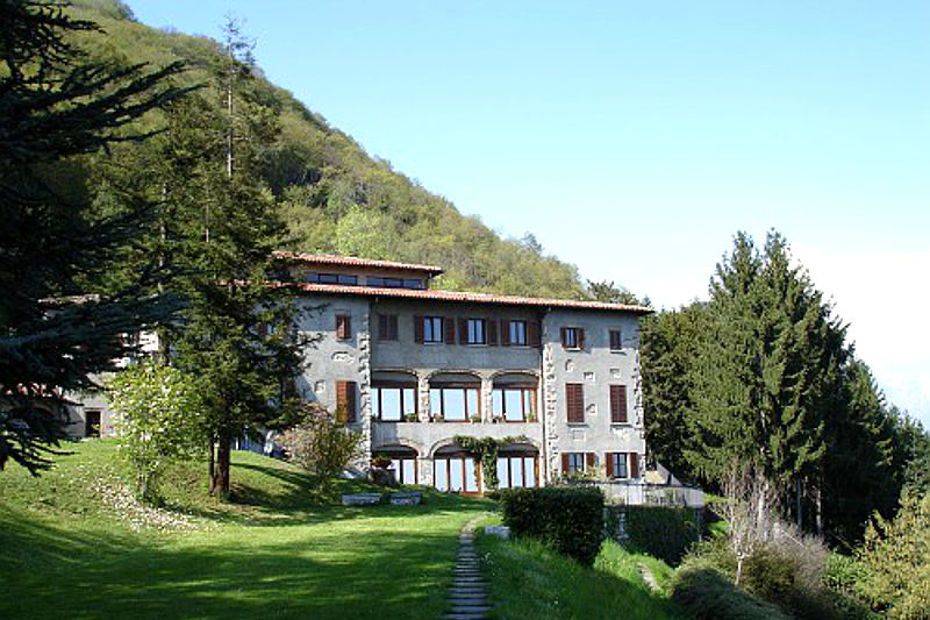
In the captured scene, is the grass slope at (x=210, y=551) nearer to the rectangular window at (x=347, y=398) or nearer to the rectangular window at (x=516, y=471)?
the rectangular window at (x=347, y=398)

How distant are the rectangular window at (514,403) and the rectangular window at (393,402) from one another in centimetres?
414

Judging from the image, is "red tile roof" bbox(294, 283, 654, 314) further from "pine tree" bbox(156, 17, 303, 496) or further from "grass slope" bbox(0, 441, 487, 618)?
"grass slope" bbox(0, 441, 487, 618)

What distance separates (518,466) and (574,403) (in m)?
4.18

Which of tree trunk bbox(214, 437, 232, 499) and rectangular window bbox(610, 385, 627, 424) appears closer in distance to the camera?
tree trunk bbox(214, 437, 232, 499)

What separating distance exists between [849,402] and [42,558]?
1432 inches

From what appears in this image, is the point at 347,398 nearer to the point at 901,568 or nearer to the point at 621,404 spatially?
the point at 621,404

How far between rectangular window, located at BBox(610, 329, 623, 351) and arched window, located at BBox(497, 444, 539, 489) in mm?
6729

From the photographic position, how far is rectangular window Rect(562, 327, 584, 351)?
4494cm

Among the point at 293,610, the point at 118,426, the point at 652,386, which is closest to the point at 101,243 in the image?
the point at 293,610

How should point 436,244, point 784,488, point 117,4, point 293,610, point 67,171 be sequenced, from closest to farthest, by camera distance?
point 293,610, point 784,488, point 67,171, point 436,244, point 117,4

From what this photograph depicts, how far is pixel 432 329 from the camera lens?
4238 centimetres

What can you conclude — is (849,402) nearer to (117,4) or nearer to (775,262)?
(775,262)

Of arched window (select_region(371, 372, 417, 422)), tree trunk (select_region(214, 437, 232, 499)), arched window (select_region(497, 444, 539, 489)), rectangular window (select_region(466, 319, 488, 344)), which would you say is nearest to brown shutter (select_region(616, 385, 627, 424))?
arched window (select_region(497, 444, 539, 489))

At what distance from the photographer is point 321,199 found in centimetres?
9638
